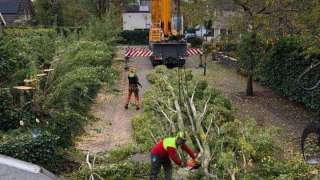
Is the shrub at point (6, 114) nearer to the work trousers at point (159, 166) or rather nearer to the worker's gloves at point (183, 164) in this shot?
the work trousers at point (159, 166)

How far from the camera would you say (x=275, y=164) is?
11531 mm

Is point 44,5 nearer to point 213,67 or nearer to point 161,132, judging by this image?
point 213,67

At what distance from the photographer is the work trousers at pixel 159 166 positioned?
Answer: 11.3m

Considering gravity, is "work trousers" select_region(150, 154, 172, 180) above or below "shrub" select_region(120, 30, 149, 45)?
above

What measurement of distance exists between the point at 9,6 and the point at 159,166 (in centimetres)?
5814

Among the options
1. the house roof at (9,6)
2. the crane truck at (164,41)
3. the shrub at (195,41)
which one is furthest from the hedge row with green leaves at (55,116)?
the house roof at (9,6)

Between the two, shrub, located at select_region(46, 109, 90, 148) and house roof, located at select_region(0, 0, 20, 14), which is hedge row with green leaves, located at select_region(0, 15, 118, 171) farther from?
house roof, located at select_region(0, 0, 20, 14)

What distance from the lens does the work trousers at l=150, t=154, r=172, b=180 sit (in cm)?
1134

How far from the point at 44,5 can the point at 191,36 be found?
15.7 metres

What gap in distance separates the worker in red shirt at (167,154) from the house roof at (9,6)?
2216 inches

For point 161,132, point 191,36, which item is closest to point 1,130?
point 161,132

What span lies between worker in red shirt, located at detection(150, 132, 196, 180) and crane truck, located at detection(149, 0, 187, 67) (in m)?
22.8

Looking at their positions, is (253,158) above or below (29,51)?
below

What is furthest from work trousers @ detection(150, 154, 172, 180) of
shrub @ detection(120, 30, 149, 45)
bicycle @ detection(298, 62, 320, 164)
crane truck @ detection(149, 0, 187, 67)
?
shrub @ detection(120, 30, 149, 45)
